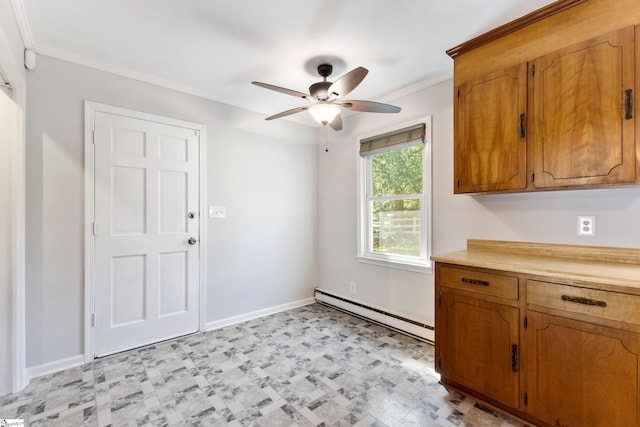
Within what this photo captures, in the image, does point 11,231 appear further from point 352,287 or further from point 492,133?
point 492,133

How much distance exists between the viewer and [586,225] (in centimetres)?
181

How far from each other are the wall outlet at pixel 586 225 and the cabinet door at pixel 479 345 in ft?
2.48

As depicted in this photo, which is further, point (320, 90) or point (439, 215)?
point (439, 215)

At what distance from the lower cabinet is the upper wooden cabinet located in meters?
0.65

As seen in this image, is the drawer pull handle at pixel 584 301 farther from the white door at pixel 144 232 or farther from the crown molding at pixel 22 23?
the crown molding at pixel 22 23

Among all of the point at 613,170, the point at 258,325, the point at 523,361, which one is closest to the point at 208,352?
the point at 258,325

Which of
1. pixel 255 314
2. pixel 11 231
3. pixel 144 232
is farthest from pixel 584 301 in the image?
pixel 11 231

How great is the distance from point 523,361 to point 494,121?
1.49m

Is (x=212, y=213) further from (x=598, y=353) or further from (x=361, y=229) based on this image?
(x=598, y=353)

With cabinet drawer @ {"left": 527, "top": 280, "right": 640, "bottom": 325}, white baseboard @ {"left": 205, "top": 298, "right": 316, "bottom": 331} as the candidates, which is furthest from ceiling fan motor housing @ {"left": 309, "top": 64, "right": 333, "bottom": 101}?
white baseboard @ {"left": 205, "top": 298, "right": 316, "bottom": 331}

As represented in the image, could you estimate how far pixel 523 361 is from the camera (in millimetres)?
1573

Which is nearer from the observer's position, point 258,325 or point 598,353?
point 598,353

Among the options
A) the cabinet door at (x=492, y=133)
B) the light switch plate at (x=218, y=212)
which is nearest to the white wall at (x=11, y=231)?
the light switch plate at (x=218, y=212)

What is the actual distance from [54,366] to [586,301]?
349 cm
